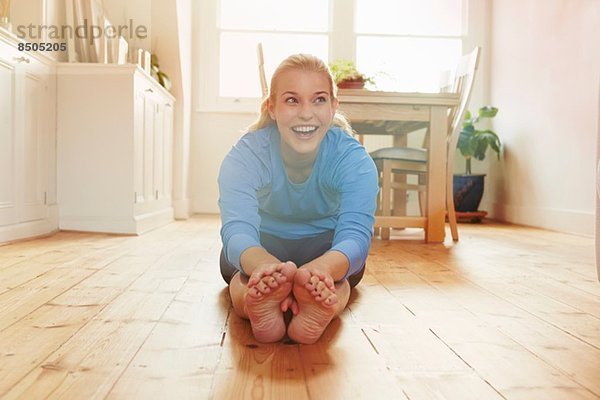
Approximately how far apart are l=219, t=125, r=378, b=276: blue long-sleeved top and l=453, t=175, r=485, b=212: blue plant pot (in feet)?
11.7

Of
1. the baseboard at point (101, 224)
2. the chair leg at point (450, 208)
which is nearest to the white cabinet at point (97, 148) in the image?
the baseboard at point (101, 224)

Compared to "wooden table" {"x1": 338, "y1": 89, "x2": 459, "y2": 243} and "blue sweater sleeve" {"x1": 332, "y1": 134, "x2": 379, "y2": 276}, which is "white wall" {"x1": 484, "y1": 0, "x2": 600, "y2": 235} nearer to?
"wooden table" {"x1": 338, "y1": 89, "x2": 459, "y2": 243}

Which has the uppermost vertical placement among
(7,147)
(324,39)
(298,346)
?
(324,39)

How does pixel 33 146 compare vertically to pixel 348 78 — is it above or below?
below

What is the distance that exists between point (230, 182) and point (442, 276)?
3.19 feet

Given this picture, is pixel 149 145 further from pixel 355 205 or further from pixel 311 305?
pixel 311 305

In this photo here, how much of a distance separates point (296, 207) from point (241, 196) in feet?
0.83

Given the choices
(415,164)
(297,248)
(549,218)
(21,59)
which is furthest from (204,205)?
(297,248)

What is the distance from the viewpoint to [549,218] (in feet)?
14.6

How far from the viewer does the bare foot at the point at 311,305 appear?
1101mm

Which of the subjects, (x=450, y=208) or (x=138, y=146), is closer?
(x=450, y=208)

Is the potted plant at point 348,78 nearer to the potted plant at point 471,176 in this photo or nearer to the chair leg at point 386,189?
the chair leg at point 386,189

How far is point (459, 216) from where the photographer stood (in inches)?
199

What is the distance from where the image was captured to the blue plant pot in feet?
16.7
